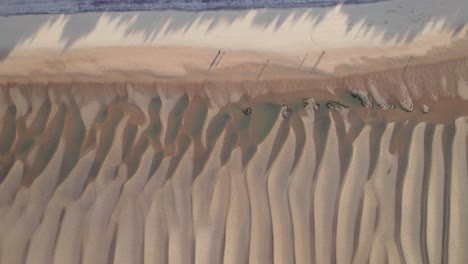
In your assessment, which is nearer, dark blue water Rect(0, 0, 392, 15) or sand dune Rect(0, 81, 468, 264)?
sand dune Rect(0, 81, 468, 264)

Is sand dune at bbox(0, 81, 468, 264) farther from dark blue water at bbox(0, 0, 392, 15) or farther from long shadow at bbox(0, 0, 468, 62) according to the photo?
dark blue water at bbox(0, 0, 392, 15)

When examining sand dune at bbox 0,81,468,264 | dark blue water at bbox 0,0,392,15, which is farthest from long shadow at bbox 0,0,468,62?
sand dune at bbox 0,81,468,264

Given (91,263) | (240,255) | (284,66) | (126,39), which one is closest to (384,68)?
(284,66)

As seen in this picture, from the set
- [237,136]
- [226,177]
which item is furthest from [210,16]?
[226,177]

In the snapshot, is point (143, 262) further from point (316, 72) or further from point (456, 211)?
point (456, 211)

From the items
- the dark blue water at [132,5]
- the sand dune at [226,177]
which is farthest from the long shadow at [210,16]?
the sand dune at [226,177]

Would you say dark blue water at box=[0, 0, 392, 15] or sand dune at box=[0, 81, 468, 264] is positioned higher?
dark blue water at box=[0, 0, 392, 15]
